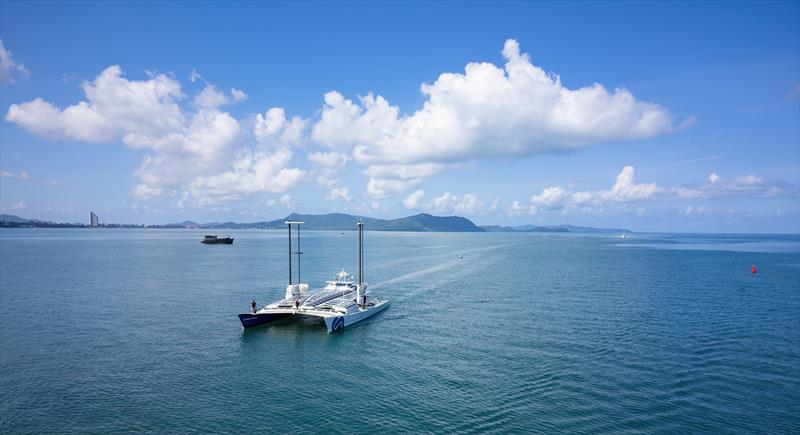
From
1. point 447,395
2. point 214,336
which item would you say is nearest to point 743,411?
point 447,395

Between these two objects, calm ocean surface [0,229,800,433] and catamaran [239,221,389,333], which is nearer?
calm ocean surface [0,229,800,433]

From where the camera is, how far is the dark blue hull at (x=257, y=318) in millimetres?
47219

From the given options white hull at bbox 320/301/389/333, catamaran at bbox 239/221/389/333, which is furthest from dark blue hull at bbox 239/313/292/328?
white hull at bbox 320/301/389/333

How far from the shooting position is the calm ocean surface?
26.3 meters

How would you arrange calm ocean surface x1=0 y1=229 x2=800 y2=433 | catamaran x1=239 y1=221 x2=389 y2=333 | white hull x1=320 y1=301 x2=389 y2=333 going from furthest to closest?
catamaran x1=239 y1=221 x2=389 y2=333 → white hull x1=320 y1=301 x2=389 y2=333 → calm ocean surface x1=0 y1=229 x2=800 y2=433

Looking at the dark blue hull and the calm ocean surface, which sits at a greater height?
the dark blue hull

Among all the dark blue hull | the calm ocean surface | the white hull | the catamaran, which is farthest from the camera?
the catamaran

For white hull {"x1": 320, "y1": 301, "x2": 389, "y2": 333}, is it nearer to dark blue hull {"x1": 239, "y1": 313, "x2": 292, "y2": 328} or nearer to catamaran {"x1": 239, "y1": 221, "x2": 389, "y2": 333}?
catamaran {"x1": 239, "y1": 221, "x2": 389, "y2": 333}

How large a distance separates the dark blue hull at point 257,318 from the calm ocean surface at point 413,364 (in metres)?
1.14

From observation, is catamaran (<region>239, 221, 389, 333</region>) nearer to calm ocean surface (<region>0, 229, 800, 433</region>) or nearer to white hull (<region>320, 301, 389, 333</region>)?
A: white hull (<region>320, 301, 389, 333</region>)

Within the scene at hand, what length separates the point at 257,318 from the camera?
4856 centimetres

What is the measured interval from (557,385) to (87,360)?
37706mm

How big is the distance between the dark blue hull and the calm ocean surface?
114 centimetres

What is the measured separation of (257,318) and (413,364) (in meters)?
21.3
